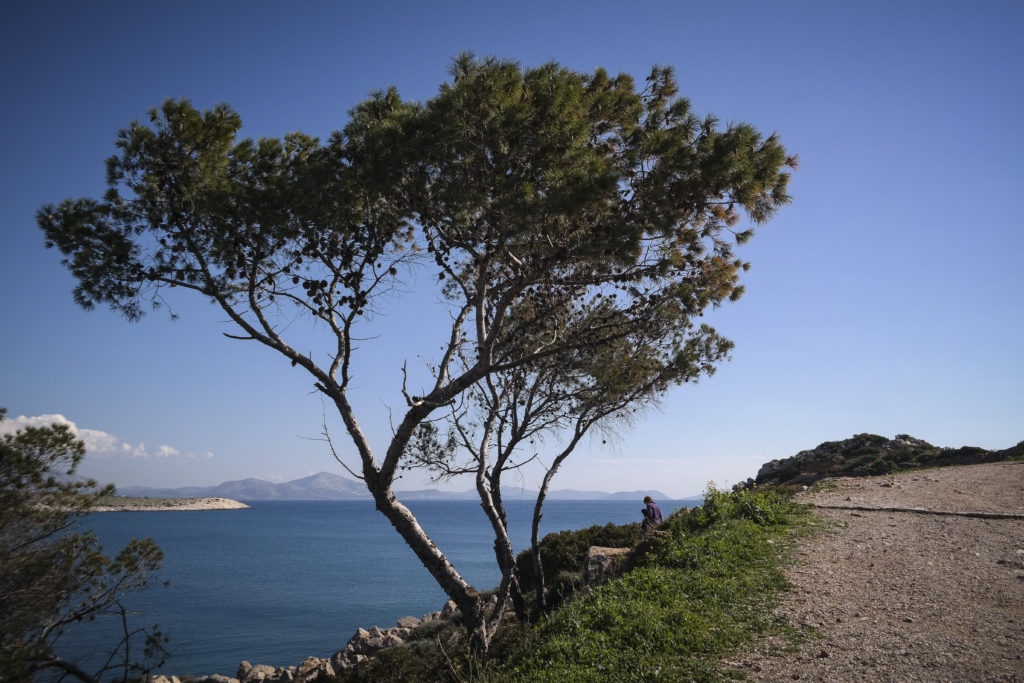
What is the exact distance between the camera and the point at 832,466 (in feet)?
76.9

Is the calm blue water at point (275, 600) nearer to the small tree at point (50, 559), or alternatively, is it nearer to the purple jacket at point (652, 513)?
the small tree at point (50, 559)

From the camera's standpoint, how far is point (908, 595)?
24.1ft

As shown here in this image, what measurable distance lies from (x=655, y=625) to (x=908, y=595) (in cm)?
379

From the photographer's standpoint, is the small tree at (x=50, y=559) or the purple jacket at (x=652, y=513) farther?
the purple jacket at (x=652, y=513)

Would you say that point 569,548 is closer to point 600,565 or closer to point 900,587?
point 600,565

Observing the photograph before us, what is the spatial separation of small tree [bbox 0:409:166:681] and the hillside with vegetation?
19.3 m

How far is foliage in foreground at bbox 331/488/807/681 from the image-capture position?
212 inches

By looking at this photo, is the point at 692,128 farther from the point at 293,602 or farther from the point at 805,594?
the point at 293,602

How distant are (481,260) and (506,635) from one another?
5123 millimetres

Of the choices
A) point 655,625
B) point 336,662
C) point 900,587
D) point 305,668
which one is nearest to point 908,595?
point 900,587

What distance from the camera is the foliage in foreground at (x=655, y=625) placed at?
5.39 meters

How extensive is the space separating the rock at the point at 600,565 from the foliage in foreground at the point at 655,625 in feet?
4.33

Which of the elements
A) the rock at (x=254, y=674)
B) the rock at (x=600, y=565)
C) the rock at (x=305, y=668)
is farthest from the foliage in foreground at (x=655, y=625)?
the rock at (x=254, y=674)

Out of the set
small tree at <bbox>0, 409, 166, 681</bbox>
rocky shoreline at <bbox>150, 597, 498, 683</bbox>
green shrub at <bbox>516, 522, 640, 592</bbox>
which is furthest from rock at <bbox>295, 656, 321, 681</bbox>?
small tree at <bbox>0, 409, 166, 681</bbox>
